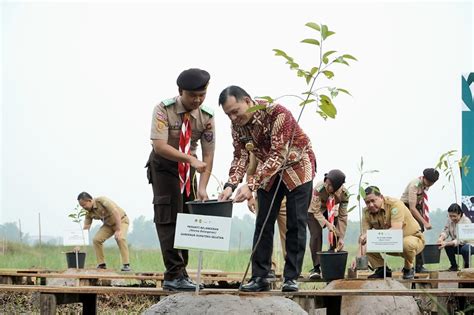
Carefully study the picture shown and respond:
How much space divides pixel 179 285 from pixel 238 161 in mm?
834

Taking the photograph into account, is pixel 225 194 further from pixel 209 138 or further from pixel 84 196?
pixel 84 196

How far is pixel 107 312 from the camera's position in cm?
816

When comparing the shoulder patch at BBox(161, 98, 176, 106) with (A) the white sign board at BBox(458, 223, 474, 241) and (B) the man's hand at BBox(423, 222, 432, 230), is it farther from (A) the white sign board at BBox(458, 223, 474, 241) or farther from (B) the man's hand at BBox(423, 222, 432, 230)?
(B) the man's hand at BBox(423, 222, 432, 230)

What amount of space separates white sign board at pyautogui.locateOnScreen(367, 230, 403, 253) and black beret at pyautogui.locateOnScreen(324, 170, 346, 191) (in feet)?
3.99

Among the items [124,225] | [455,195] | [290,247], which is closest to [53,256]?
[124,225]

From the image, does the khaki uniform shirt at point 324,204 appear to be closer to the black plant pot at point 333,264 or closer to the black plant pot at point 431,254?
the black plant pot at point 333,264

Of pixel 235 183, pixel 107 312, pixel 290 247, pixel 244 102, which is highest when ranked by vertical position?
pixel 244 102

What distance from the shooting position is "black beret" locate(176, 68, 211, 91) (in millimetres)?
4676

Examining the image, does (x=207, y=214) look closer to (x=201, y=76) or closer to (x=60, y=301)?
(x=201, y=76)

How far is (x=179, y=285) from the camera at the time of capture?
496cm

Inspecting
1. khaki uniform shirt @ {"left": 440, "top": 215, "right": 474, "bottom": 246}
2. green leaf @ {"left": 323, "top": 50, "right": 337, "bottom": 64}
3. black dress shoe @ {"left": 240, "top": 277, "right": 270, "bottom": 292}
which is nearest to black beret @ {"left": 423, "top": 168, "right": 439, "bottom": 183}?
khaki uniform shirt @ {"left": 440, "top": 215, "right": 474, "bottom": 246}

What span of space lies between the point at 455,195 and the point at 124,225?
14.8ft

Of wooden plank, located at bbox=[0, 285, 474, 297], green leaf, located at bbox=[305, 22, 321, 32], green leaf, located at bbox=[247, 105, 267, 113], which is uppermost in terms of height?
green leaf, located at bbox=[305, 22, 321, 32]

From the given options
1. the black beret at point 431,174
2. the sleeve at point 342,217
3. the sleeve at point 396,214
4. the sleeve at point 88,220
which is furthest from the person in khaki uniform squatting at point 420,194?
the sleeve at point 88,220
